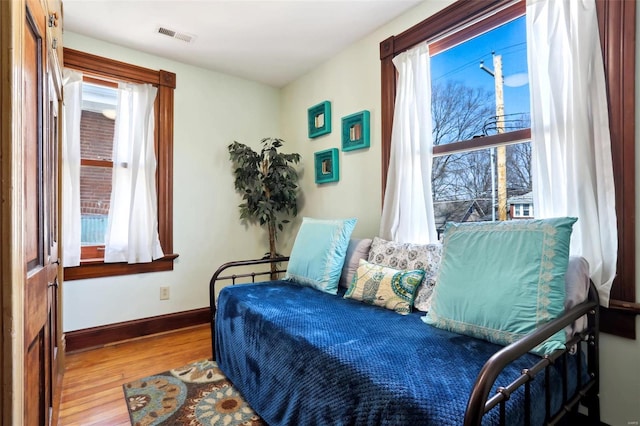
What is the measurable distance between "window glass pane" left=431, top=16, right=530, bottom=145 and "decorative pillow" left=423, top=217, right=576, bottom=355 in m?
0.77

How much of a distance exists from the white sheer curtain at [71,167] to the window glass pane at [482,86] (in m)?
2.71

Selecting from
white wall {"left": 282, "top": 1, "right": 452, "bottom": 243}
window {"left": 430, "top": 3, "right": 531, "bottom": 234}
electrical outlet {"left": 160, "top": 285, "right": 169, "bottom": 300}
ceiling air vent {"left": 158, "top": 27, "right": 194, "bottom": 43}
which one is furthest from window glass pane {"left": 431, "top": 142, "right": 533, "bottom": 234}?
electrical outlet {"left": 160, "top": 285, "right": 169, "bottom": 300}

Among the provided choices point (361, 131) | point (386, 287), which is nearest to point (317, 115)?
point (361, 131)

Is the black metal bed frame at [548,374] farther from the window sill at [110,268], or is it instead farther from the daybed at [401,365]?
the window sill at [110,268]

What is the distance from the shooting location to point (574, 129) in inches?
59.1

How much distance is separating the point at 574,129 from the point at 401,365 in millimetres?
1315

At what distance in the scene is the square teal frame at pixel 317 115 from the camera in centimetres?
297

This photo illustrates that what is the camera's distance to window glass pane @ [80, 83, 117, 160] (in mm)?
2732

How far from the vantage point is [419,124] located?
221cm

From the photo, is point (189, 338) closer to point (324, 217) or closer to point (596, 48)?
point (324, 217)

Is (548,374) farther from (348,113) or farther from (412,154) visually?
(348,113)

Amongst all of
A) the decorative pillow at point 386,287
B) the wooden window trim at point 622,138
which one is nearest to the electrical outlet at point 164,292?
the decorative pillow at point 386,287

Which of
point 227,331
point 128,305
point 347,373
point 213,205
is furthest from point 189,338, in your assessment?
point 347,373

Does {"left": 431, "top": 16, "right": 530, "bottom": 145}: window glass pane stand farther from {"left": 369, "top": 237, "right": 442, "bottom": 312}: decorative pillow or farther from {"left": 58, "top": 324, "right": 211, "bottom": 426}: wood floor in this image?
{"left": 58, "top": 324, "right": 211, "bottom": 426}: wood floor
